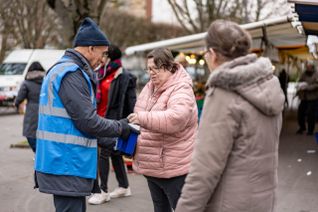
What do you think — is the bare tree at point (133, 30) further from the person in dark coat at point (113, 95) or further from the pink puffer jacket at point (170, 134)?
the pink puffer jacket at point (170, 134)

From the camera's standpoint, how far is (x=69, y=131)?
130 inches

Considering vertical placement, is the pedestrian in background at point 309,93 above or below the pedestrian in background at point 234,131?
below

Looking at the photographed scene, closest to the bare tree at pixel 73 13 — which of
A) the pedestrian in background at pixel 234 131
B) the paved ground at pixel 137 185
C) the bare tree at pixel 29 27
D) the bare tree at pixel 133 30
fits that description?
the paved ground at pixel 137 185

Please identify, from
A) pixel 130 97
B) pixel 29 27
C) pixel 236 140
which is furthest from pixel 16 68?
pixel 236 140

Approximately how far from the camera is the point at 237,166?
2.47 m

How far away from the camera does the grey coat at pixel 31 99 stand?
8109mm

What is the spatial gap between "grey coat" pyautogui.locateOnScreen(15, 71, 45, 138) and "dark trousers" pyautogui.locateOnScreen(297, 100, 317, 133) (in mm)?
7765

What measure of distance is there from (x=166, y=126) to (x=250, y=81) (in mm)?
1319

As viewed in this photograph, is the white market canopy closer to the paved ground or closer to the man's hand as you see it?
the paved ground

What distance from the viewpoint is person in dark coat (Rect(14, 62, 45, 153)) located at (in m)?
8.11

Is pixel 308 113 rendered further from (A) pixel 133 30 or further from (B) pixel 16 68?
(A) pixel 133 30

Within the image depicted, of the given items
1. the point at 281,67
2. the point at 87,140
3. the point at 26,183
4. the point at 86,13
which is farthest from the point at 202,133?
the point at 281,67

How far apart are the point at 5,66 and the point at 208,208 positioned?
2021 centimetres

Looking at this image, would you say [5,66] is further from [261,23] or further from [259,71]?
[259,71]
